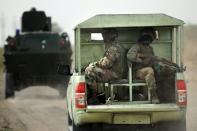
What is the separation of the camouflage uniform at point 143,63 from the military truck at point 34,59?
489 inches

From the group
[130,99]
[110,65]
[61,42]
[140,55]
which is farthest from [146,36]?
[61,42]

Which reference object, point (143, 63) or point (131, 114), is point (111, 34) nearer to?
point (143, 63)

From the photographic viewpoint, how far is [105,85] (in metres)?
10.5

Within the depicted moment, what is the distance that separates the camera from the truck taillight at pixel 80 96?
32.5ft

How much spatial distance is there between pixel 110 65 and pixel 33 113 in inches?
309

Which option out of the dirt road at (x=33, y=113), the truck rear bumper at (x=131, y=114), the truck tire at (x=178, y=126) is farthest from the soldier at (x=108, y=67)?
the dirt road at (x=33, y=113)

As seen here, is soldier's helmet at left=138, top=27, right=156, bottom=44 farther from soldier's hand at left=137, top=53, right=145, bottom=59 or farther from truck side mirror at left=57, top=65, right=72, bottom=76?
truck side mirror at left=57, top=65, right=72, bottom=76

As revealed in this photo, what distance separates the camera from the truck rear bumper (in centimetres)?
980

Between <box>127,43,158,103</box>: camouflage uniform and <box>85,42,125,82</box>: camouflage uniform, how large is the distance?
0.24 m

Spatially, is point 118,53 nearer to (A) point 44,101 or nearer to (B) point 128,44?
(B) point 128,44

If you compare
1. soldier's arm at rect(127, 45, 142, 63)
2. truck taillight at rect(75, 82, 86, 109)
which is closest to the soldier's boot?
soldier's arm at rect(127, 45, 142, 63)

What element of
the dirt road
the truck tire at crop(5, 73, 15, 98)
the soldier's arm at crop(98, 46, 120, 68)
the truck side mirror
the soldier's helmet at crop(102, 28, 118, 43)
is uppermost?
the soldier's helmet at crop(102, 28, 118, 43)

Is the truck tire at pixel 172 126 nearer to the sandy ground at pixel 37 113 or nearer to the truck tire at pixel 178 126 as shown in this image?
the truck tire at pixel 178 126

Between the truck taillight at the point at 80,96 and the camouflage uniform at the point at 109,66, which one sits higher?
the camouflage uniform at the point at 109,66
